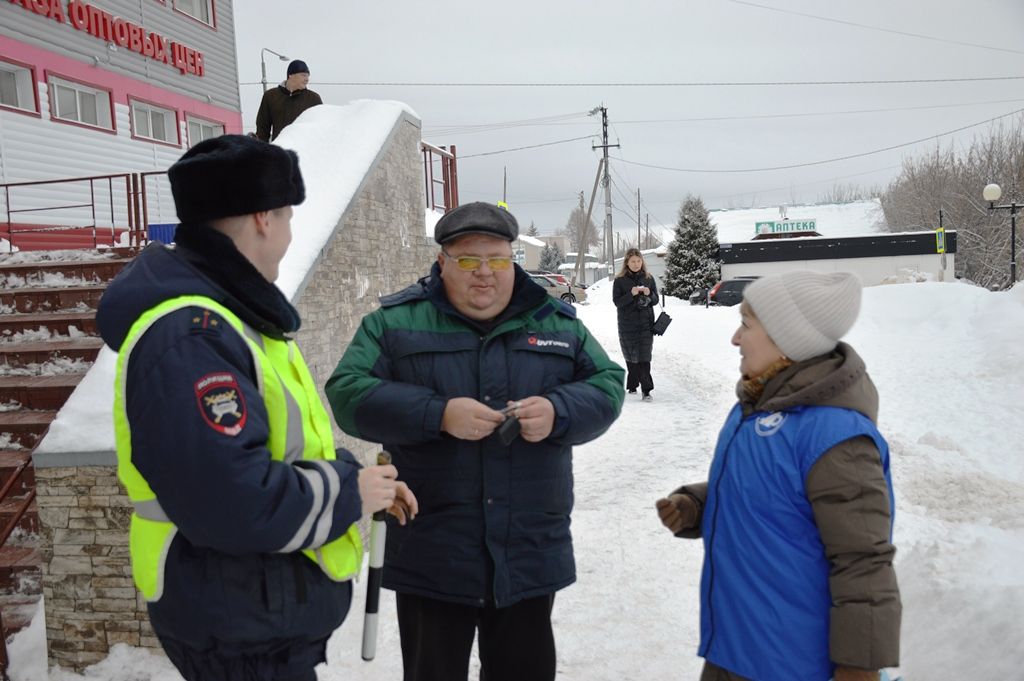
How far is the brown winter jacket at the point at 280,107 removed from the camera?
347 inches

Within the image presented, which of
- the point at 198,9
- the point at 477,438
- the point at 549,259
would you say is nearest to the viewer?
the point at 477,438

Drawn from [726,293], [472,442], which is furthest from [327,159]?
[726,293]

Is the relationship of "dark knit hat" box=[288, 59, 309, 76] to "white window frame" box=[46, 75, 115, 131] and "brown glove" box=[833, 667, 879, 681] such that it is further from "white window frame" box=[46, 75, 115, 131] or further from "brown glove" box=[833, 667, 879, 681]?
"brown glove" box=[833, 667, 879, 681]

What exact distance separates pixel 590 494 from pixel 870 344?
7.80m

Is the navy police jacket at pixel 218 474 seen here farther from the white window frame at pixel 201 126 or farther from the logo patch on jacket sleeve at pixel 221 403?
the white window frame at pixel 201 126

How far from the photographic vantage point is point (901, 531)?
16.0ft

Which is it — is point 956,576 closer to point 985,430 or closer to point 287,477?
point 287,477

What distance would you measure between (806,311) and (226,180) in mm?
1614

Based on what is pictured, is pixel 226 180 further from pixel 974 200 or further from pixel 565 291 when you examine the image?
pixel 974 200

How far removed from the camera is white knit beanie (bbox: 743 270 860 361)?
7.00 feet

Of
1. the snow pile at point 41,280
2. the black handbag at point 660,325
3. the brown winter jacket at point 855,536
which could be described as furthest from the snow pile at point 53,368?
the black handbag at point 660,325

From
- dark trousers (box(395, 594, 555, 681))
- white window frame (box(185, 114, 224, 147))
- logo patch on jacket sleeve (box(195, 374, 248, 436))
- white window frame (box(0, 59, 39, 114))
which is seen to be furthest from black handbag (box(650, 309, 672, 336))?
white window frame (box(185, 114, 224, 147))

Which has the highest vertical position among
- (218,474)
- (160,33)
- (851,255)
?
(160,33)

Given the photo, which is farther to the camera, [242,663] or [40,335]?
[40,335]
